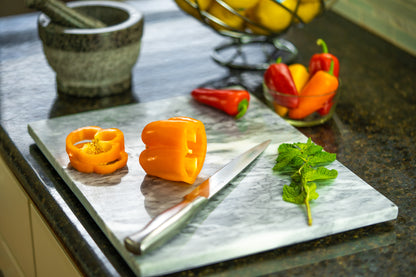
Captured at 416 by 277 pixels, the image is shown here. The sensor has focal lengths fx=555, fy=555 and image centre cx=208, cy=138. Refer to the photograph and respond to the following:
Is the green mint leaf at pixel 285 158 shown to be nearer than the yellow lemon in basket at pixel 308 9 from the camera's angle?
Yes

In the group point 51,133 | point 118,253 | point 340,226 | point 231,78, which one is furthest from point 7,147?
point 340,226

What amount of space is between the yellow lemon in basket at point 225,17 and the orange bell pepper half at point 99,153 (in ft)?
1.42

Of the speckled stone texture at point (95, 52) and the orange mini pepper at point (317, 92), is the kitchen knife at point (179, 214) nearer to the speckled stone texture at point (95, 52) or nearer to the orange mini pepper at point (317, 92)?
the orange mini pepper at point (317, 92)

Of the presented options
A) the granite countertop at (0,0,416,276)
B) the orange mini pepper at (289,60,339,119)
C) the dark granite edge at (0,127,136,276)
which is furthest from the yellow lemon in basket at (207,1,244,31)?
the dark granite edge at (0,127,136,276)

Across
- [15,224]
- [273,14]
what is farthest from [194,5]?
[15,224]

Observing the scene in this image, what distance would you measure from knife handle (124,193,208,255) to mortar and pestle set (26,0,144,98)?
49 centimetres

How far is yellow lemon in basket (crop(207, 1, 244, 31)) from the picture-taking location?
120 cm

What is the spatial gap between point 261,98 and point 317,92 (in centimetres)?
18

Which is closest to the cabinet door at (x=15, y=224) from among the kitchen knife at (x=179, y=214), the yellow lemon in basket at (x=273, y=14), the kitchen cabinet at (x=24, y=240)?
the kitchen cabinet at (x=24, y=240)

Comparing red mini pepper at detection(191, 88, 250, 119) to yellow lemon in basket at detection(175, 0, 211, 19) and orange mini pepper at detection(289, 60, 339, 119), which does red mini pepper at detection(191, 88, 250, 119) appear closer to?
orange mini pepper at detection(289, 60, 339, 119)

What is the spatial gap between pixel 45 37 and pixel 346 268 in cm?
→ 75

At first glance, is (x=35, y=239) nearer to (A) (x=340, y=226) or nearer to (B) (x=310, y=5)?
(A) (x=340, y=226)

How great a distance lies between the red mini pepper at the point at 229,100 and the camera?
3.53 ft

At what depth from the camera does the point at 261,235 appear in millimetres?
737
